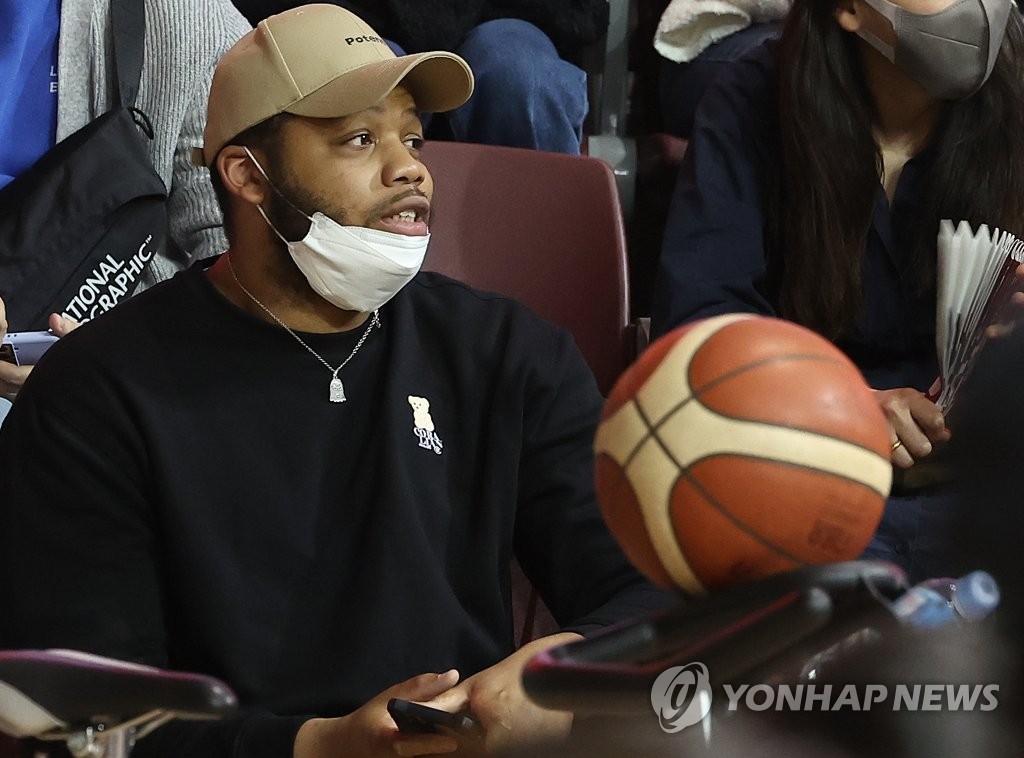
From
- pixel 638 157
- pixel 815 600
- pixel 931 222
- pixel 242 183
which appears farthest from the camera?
pixel 638 157

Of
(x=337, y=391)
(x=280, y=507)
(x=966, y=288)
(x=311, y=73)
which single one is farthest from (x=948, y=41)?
(x=280, y=507)

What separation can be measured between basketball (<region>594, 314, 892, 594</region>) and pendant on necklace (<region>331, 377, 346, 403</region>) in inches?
27.8

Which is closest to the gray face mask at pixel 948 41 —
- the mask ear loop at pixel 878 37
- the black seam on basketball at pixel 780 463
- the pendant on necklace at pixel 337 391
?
the mask ear loop at pixel 878 37

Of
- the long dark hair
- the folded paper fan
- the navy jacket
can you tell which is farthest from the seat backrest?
the folded paper fan

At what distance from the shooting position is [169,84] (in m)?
2.68

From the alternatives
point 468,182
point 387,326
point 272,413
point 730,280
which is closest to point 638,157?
point 468,182

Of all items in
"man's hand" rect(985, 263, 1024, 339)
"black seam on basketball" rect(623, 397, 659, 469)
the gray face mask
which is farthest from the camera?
the gray face mask

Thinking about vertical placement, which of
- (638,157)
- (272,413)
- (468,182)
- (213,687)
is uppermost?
(213,687)

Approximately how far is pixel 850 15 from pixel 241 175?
3.81 ft

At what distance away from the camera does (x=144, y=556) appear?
1.70 meters

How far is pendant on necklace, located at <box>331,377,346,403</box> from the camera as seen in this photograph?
181 cm

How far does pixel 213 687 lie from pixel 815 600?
1.53 ft

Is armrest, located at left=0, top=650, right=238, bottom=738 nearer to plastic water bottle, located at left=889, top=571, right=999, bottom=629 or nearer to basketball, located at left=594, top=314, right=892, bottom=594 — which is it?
basketball, located at left=594, top=314, right=892, bottom=594

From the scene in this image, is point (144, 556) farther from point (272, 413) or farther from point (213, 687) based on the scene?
point (213, 687)
